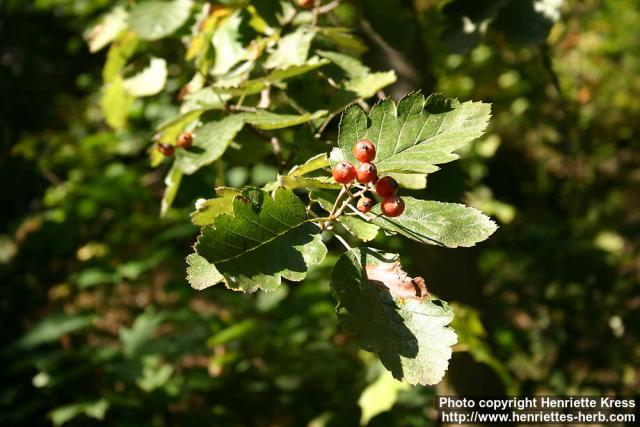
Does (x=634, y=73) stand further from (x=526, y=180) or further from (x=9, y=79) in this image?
(x=9, y=79)

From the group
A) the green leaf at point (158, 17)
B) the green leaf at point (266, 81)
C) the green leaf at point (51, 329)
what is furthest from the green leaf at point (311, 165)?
the green leaf at point (51, 329)

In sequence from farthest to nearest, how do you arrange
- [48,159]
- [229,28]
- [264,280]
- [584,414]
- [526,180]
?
[526,180], [48,159], [584,414], [229,28], [264,280]

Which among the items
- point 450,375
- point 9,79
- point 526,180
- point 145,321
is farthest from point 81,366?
point 9,79

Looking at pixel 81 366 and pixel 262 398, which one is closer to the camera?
pixel 81 366

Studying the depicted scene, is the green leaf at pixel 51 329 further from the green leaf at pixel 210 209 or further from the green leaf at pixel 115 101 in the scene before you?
the green leaf at pixel 210 209

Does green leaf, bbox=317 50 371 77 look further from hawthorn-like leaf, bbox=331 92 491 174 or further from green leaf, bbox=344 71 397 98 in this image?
hawthorn-like leaf, bbox=331 92 491 174

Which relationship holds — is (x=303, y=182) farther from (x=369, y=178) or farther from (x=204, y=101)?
(x=204, y=101)
